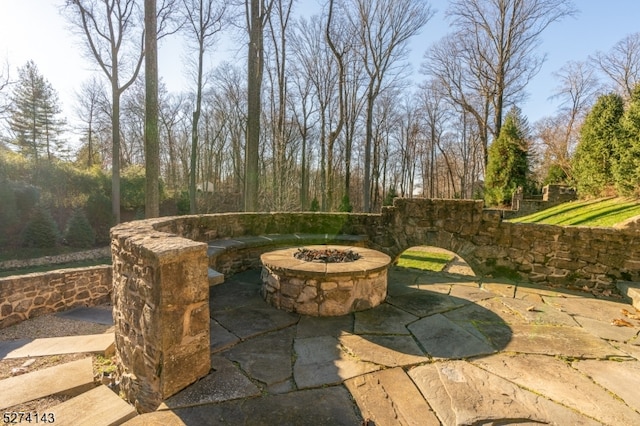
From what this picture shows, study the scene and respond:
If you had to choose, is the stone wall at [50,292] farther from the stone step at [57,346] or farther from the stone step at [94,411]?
the stone step at [94,411]

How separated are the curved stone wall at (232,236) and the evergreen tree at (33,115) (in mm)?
19542

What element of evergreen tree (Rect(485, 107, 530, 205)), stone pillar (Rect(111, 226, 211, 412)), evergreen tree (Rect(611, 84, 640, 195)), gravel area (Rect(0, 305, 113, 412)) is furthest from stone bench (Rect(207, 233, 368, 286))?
evergreen tree (Rect(485, 107, 530, 205))

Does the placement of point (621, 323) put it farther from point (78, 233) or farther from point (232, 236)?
point (78, 233)

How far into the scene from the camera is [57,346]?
11.3 ft

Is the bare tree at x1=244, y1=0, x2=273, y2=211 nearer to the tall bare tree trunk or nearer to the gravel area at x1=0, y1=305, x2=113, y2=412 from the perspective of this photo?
→ the tall bare tree trunk

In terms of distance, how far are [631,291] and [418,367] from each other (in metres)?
3.68

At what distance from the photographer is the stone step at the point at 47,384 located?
238 centimetres

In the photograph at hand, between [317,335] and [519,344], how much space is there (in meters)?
1.84

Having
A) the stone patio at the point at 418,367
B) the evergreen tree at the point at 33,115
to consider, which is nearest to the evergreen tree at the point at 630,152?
the stone patio at the point at 418,367

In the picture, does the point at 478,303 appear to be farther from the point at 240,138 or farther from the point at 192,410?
the point at 240,138

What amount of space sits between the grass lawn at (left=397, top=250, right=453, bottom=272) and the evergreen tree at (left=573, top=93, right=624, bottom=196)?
5.83 m

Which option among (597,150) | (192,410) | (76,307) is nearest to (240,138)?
(76,307)

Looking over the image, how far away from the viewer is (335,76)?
15.1 m

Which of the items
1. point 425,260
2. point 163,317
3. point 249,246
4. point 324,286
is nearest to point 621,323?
point 324,286
